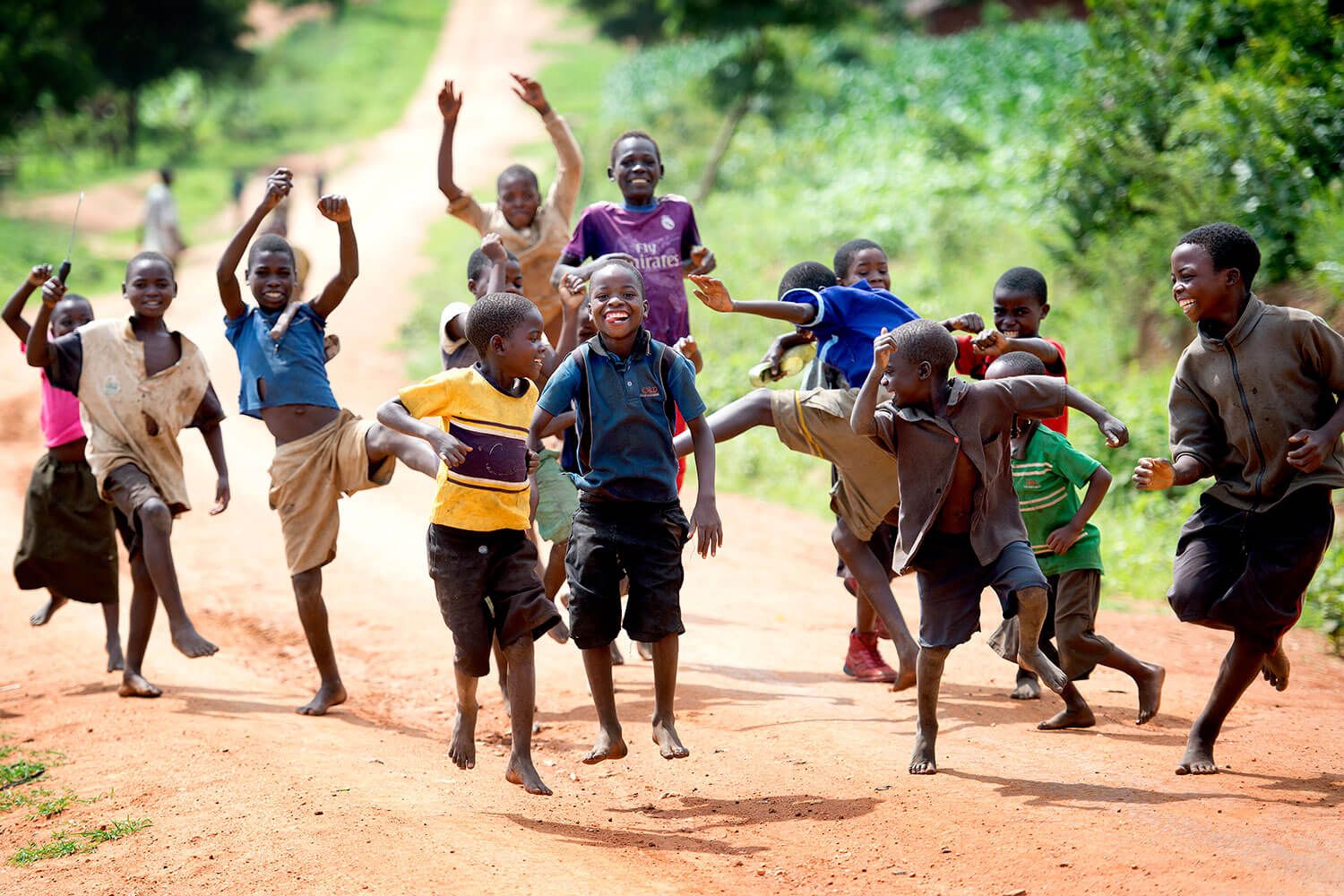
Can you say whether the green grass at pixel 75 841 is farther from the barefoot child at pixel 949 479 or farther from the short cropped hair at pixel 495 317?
the barefoot child at pixel 949 479

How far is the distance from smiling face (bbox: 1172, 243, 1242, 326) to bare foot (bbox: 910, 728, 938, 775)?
70.2 inches

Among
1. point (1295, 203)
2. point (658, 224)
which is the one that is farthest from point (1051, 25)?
point (658, 224)

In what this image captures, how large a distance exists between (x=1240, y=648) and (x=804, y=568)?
4.88 metres

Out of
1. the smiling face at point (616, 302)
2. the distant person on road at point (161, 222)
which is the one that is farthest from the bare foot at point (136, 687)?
the distant person on road at point (161, 222)

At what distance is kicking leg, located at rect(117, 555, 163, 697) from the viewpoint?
668 cm

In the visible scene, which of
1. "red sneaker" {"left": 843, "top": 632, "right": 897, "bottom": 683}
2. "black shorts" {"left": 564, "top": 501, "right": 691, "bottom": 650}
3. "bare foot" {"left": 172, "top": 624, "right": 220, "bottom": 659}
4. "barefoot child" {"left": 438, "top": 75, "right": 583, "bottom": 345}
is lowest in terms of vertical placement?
"bare foot" {"left": 172, "top": 624, "right": 220, "bottom": 659}

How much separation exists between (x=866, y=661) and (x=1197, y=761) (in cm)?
190

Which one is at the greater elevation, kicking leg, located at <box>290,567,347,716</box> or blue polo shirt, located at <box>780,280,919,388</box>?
blue polo shirt, located at <box>780,280,919,388</box>

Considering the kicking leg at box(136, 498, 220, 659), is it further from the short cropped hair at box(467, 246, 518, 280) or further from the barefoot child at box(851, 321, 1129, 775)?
the barefoot child at box(851, 321, 1129, 775)

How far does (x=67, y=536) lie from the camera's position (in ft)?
23.3

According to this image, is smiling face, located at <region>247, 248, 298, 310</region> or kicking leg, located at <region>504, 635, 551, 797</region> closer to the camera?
kicking leg, located at <region>504, 635, 551, 797</region>

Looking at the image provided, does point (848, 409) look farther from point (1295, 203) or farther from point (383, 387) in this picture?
point (383, 387)

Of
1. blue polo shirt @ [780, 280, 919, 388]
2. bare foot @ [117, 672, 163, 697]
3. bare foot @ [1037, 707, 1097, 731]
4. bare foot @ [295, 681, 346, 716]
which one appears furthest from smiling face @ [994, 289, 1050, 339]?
bare foot @ [117, 672, 163, 697]

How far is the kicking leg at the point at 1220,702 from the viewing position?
481 centimetres
